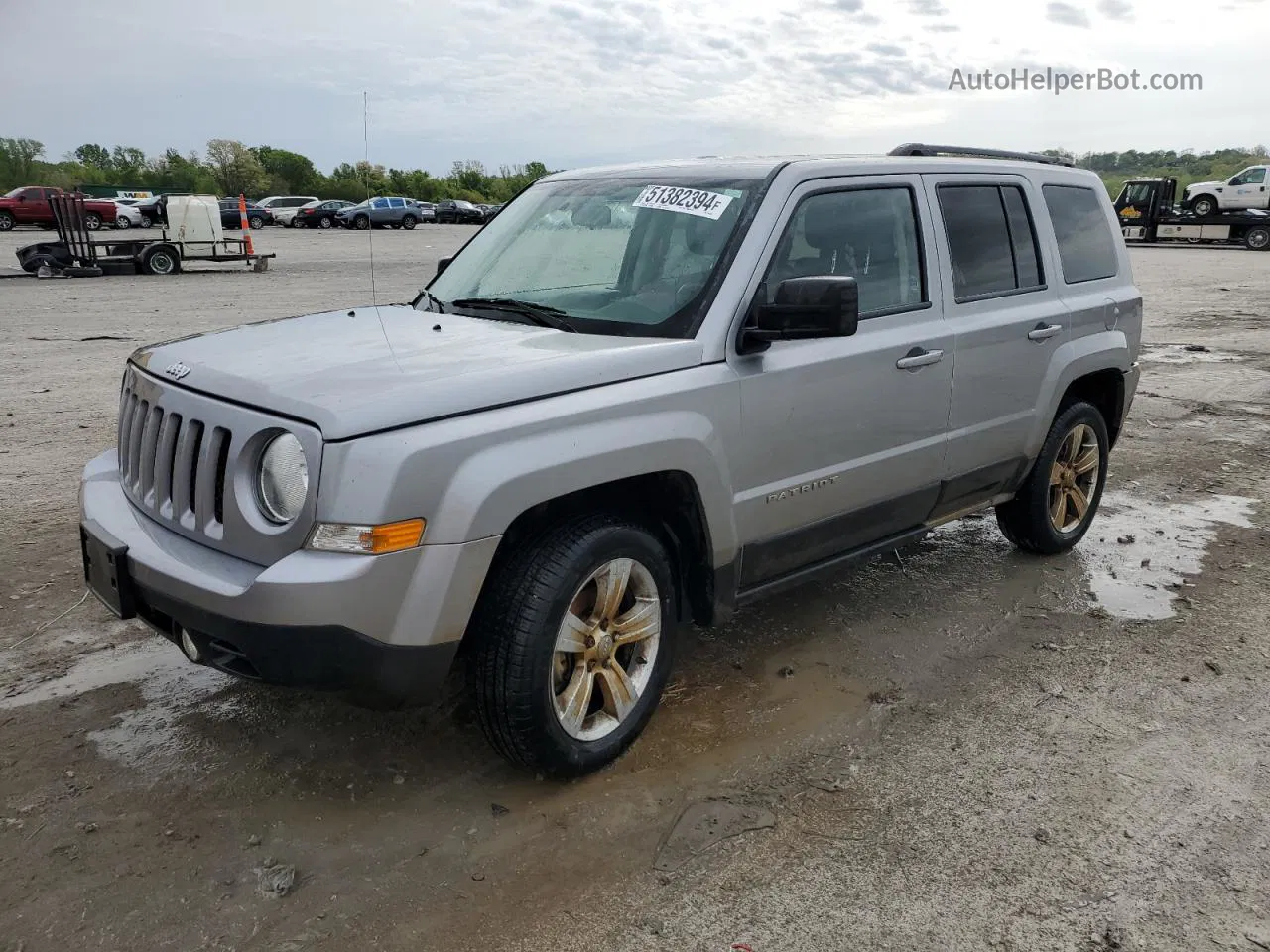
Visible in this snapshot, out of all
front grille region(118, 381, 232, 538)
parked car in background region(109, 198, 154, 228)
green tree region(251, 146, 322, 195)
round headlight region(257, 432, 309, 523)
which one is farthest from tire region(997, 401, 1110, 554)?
green tree region(251, 146, 322, 195)

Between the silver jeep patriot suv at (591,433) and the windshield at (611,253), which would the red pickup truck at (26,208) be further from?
the silver jeep patriot suv at (591,433)

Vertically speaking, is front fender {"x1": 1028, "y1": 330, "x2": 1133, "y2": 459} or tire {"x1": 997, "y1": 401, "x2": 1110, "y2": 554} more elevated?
front fender {"x1": 1028, "y1": 330, "x2": 1133, "y2": 459}

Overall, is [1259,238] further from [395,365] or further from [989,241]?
[395,365]

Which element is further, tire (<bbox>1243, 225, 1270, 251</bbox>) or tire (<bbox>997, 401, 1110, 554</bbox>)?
tire (<bbox>1243, 225, 1270, 251</bbox>)

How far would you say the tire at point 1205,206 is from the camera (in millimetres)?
36188

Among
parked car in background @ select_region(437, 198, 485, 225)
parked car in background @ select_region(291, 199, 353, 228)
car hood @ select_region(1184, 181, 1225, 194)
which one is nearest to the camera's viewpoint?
car hood @ select_region(1184, 181, 1225, 194)

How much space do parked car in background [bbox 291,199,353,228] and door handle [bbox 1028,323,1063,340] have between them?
4889 cm

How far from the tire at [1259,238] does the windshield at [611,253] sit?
1472 inches

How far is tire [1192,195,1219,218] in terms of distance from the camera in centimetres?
A: 3619

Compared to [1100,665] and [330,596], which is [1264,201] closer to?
[1100,665]

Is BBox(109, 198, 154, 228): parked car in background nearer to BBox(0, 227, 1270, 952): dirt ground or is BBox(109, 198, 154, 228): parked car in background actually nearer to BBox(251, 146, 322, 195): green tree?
BBox(251, 146, 322, 195): green tree

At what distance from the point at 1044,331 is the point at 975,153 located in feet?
3.09

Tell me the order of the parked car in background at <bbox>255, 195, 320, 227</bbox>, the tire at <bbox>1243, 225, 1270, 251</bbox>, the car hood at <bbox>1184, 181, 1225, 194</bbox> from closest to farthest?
the tire at <bbox>1243, 225, 1270, 251</bbox> → the car hood at <bbox>1184, 181, 1225, 194</bbox> → the parked car in background at <bbox>255, 195, 320, 227</bbox>

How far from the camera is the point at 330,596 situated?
2.58 m
